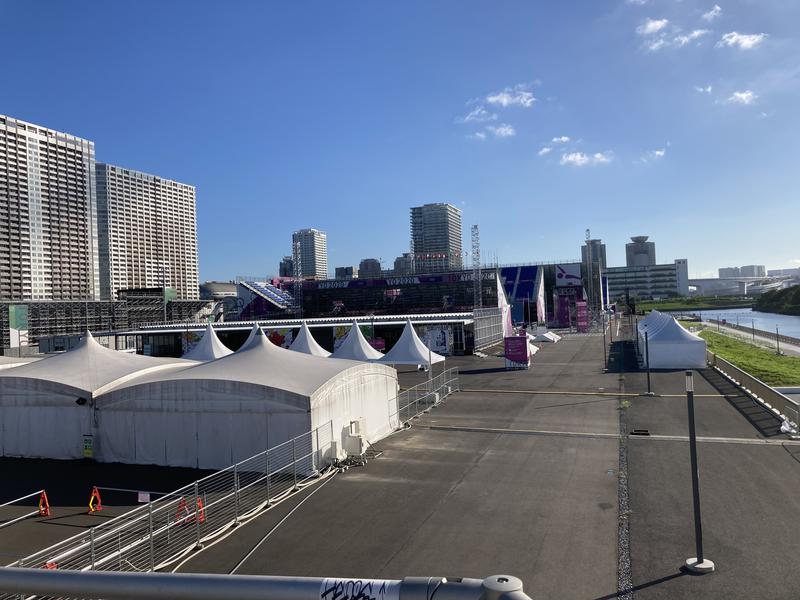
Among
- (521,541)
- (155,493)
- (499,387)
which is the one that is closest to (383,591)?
(521,541)

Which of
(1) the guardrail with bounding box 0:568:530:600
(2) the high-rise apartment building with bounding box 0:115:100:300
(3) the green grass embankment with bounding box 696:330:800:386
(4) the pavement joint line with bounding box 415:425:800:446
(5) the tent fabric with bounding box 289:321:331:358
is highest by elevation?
(2) the high-rise apartment building with bounding box 0:115:100:300

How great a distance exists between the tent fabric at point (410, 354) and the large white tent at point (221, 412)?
1954 cm

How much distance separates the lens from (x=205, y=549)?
11953mm

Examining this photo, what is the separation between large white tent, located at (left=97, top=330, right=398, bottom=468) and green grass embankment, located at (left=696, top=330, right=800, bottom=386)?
3367 centimetres

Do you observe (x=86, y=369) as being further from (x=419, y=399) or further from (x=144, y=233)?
(x=144, y=233)

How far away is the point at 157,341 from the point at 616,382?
1918 inches

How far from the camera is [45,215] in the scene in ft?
338

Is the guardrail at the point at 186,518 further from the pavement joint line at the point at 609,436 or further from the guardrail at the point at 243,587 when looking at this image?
the guardrail at the point at 243,587

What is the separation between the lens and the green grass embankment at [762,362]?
40594 millimetres

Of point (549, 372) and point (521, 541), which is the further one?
point (549, 372)

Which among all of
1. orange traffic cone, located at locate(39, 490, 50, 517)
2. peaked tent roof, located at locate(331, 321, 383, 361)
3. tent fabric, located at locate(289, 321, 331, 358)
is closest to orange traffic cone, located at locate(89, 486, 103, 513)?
orange traffic cone, located at locate(39, 490, 50, 517)

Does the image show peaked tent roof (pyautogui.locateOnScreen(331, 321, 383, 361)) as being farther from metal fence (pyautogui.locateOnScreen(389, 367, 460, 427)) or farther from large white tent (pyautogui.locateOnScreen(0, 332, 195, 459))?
large white tent (pyautogui.locateOnScreen(0, 332, 195, 459))

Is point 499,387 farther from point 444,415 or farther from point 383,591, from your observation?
point 383,591

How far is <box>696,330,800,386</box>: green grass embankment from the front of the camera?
1598 inches
